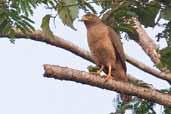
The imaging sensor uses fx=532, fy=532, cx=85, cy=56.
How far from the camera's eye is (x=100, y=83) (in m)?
3.34

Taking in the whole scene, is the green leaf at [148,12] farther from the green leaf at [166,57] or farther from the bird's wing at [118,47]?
the bird's wing at [118,47]

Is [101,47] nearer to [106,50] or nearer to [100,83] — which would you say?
[106,50]

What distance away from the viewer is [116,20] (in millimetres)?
3572

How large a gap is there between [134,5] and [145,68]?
3027 mm

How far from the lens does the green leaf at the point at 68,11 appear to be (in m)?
2.79

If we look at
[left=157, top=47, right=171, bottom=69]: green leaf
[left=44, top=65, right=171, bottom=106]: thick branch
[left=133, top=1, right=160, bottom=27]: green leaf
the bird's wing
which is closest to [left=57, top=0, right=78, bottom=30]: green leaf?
[left=44, top=65, right=171, bottom=106]: thick branch

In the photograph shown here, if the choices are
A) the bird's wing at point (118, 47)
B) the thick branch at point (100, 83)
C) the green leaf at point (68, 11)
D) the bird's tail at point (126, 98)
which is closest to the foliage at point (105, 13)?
the green leaf at point (68, 11)

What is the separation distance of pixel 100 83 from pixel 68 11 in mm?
678

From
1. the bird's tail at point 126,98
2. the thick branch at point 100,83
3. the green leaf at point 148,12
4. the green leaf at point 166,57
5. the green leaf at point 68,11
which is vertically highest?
the green leaf at point 148,12

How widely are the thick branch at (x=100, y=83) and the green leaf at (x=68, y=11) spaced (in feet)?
1.31

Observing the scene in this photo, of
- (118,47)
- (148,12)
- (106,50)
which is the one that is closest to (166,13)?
(148,12)

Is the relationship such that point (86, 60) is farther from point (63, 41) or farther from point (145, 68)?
point (145, 68)

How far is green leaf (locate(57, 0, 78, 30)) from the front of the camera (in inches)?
110

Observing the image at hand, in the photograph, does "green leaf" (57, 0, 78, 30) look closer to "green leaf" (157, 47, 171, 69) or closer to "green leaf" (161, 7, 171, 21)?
"green leaf" (161, 7, 171, 21)
